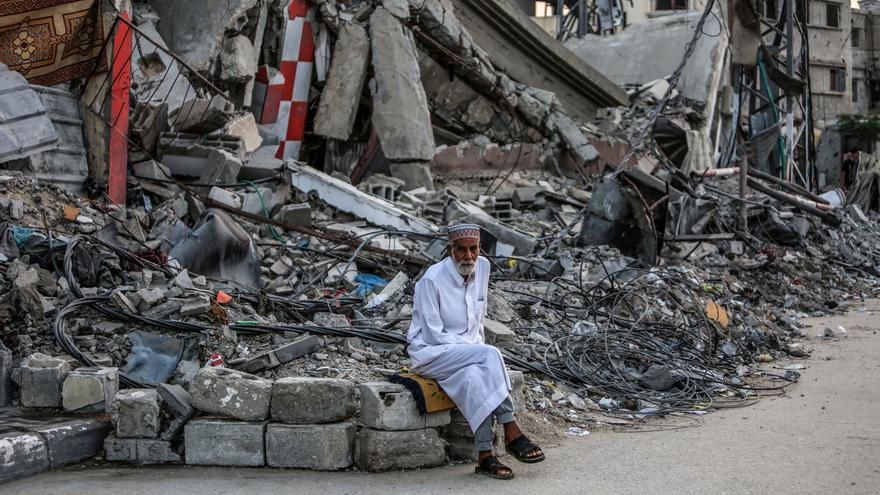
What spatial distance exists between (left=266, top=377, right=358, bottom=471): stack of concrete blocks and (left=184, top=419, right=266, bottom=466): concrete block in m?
0.06

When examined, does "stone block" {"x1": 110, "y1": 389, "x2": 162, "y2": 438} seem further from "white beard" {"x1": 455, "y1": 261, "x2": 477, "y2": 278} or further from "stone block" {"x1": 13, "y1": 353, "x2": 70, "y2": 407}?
"white beard" {"x1": 455, "y1": 261, "x2": 477, "y2": 278}

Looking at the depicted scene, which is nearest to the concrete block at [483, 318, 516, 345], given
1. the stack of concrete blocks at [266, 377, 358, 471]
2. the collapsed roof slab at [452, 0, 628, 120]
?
the stack of concrete blocks at [266, 377, 358, 471]

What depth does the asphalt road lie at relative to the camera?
4.13 meters

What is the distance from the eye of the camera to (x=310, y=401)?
4.55 meters

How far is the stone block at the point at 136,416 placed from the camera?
464 centimetres

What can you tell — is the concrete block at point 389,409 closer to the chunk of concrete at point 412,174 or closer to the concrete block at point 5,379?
the concrete block at point 5,379

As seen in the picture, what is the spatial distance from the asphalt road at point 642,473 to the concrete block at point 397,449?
70 mm

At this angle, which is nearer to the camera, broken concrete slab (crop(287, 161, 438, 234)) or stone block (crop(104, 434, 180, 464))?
stone block (crop(104, 434, 180, 464))

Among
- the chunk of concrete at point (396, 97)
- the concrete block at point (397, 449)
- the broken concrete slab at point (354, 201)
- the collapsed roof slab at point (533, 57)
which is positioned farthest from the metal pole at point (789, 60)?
the concrete block at point (397, 449)

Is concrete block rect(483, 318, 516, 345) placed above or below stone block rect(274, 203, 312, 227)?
below

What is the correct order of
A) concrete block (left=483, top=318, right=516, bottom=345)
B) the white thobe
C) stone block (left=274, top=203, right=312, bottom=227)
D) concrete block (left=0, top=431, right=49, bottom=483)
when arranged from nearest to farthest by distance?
concrete block (left=0, top=431, right=49, bottom=483)
the white thobe
concrete block (left=483, top=318, right=516, bottom=345)
stone block (left=274, top=203, right=312, bottom=227)

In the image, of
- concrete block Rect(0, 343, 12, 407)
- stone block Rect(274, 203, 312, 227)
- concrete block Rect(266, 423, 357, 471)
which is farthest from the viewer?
stone block Rect(274, 203, 312, 227)

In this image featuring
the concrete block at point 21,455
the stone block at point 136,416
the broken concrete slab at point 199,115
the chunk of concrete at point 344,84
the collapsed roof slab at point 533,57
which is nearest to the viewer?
the concrete block at point 21,455

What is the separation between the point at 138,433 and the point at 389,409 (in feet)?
4.46
